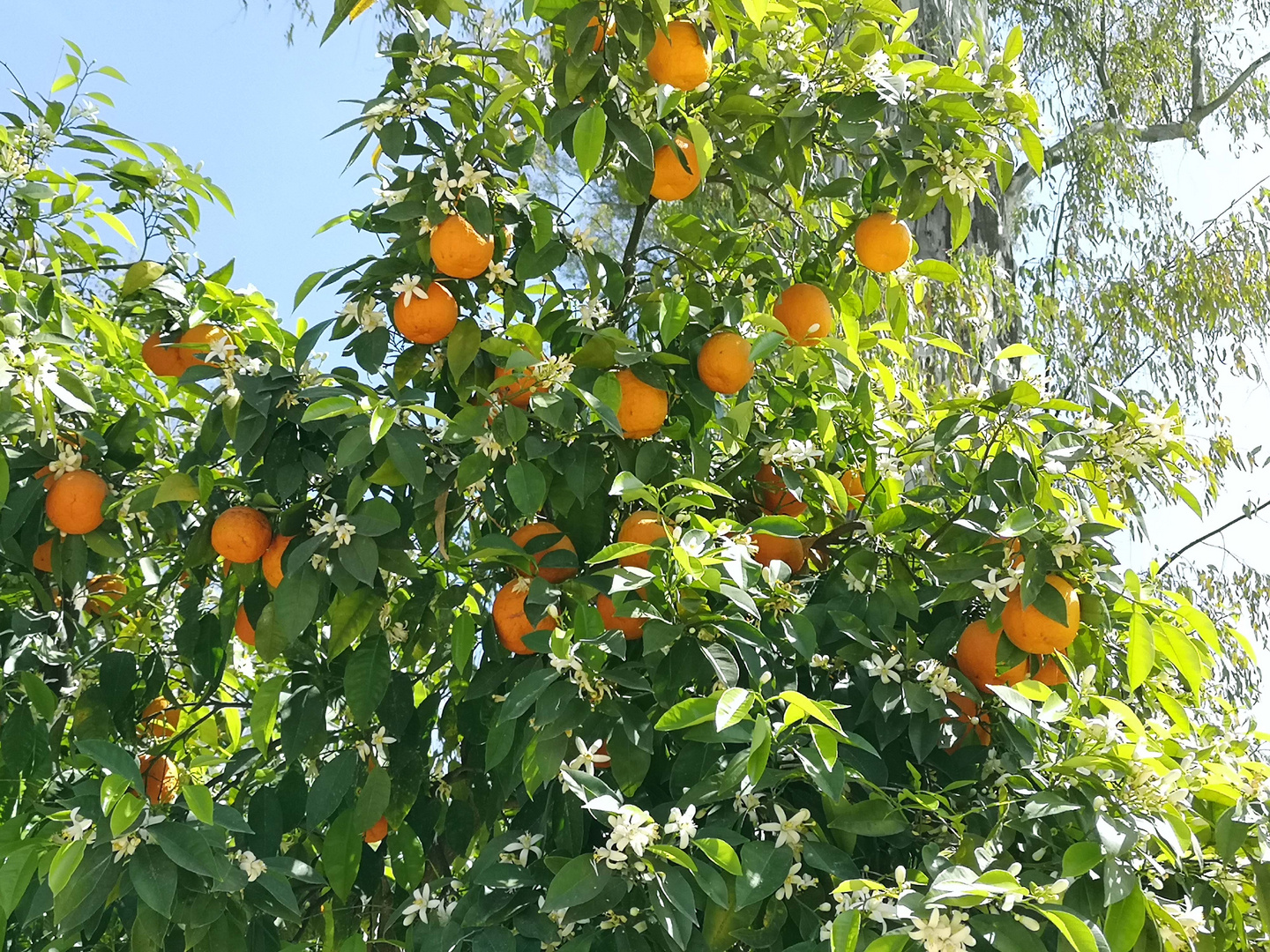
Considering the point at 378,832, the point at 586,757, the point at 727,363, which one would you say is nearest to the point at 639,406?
the point at 727,363

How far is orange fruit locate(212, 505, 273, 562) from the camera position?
1527mm

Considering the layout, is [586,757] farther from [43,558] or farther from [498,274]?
Answer: [43,558]

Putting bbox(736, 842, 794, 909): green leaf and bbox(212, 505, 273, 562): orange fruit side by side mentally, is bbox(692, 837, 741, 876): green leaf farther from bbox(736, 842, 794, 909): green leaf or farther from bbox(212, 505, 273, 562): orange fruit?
bbox(212, 505, 273, 562): orange fruit

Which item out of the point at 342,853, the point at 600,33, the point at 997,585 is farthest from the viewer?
the point at 600,33

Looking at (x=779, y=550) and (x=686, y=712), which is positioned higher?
(x=779, y=550)

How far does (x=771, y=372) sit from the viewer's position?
72.9 inches

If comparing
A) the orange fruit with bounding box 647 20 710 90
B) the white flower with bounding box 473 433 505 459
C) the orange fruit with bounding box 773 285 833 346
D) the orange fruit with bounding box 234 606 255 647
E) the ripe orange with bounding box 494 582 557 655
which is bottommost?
the orange fruit with bounding box 234 606 255 647

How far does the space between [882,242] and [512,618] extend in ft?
2.34

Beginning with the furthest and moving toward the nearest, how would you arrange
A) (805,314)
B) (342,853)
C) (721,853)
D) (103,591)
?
1. (103,591)
2. (805,314)
3. (342,853)
4. (721,853)

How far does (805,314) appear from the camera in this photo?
1728 millimetres

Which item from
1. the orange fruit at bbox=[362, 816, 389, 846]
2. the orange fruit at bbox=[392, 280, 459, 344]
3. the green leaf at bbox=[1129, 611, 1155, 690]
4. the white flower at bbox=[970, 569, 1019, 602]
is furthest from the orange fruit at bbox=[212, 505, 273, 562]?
the green leaf at bbox=[1129, 611, 1155, 690]

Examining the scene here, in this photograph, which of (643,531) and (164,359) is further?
(164,359)

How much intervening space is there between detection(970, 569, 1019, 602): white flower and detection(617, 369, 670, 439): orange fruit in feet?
1.43

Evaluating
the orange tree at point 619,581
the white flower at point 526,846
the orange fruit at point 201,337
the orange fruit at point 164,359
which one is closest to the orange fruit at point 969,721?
the orange tree at point 619,581
